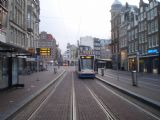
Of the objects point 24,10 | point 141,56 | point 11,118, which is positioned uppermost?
point 24,10

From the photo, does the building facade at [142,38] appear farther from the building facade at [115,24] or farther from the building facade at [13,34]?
the building facade at [13,34]

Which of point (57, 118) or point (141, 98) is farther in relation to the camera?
point (141, 98)

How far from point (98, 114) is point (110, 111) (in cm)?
95

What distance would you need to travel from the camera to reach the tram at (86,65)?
39812 millimetres

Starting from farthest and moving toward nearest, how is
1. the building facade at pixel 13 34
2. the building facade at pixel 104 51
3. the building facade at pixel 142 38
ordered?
1. the building facade at pixel 104 51
2. the building facade at pixel 142 38
3. the building facade at pixel 13 34

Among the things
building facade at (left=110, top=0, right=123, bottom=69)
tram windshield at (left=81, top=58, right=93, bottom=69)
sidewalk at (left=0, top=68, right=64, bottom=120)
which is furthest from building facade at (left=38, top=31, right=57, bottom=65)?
sidewalk at (left=0, top=68, right=64, bottom=120)

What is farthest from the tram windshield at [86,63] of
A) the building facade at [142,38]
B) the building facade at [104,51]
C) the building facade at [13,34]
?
the building facade at [104,51]

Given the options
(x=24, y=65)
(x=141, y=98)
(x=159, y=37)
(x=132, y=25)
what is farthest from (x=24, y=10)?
(x=141, y=98)

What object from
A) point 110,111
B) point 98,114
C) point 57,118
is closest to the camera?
point 57,118

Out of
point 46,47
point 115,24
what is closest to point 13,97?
point 46,47

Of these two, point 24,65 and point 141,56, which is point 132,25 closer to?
point 141,56

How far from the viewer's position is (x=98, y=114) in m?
12.2

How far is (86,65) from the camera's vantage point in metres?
39.9

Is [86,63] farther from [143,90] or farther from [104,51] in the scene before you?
[104,51]
